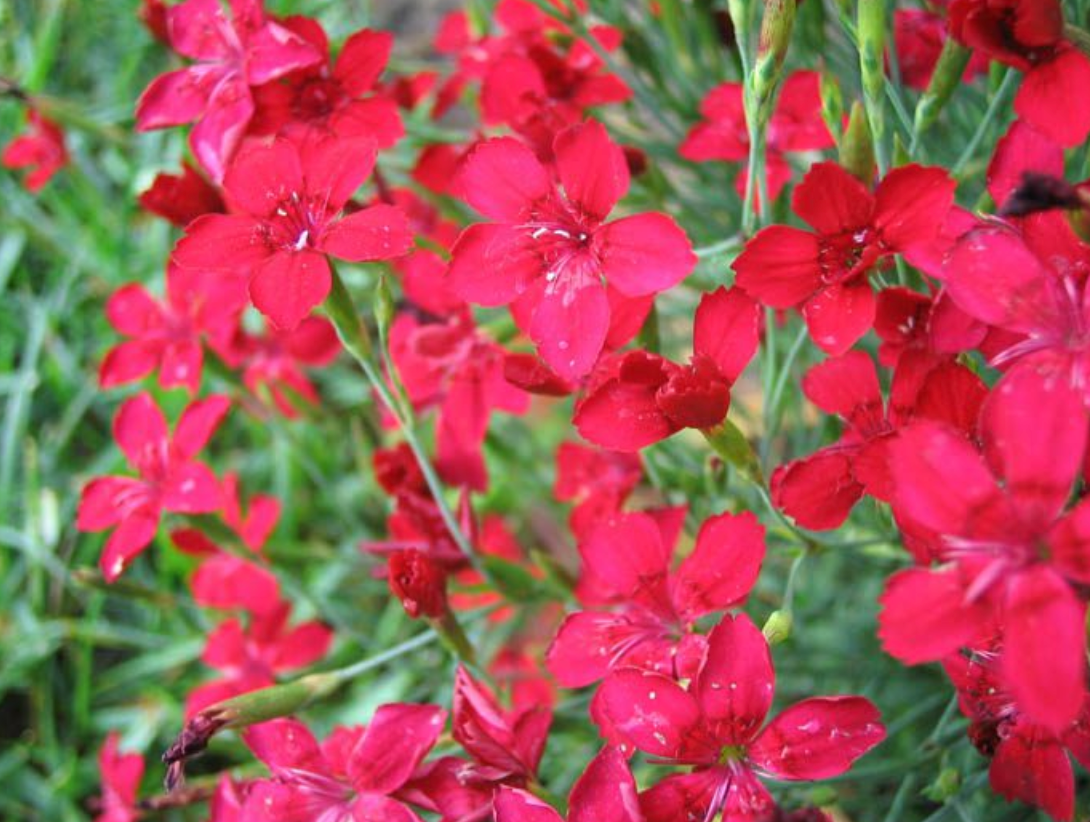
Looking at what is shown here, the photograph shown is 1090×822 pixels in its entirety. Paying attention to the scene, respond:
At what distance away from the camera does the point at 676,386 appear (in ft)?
2.16

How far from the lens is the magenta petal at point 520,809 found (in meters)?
0.64

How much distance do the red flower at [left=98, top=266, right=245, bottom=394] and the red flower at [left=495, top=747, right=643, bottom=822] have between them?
55 cm

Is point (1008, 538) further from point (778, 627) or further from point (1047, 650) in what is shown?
point (778, 627)

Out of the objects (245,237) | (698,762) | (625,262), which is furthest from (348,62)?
(698,762)

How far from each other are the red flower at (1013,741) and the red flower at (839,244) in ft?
0.71

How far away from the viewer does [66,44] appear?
6.34ft

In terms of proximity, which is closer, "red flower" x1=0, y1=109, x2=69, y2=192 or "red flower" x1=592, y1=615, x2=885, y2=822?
"red flower" x1=592, y1=615, x2=885, y2=822

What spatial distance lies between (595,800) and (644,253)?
13.1 inches

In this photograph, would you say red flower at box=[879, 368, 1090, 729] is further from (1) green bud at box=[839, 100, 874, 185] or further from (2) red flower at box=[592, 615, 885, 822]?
(1) green bud at box=[839, 100, 874, 185]

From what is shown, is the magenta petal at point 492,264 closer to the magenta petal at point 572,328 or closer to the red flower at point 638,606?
the magenta petal at point 572,328

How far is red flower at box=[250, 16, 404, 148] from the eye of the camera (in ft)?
2.78

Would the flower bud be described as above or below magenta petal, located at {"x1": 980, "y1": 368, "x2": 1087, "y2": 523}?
below

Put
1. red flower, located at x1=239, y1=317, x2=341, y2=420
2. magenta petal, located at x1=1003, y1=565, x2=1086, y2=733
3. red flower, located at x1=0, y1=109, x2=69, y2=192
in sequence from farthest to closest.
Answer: red flower, located at x1=0, y1=109, x2=69, y2=192, red flower, located at x1=239, y1=317, x2=341, y2=420, magenta petal, located at x1=1003, y1=565, x2=1086, y2=733

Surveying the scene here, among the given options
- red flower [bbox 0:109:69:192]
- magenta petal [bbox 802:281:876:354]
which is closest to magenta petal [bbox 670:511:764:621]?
magenta petal [bbox 802:281:876:354]
